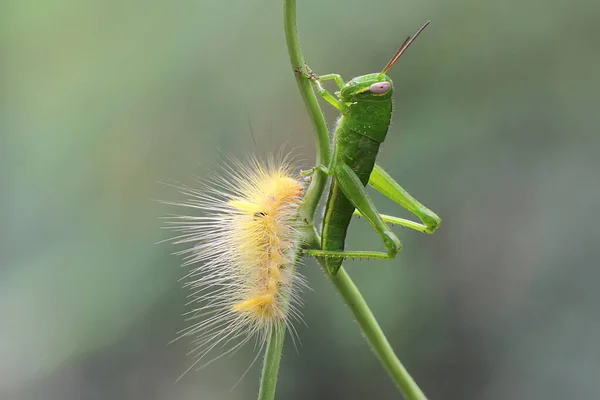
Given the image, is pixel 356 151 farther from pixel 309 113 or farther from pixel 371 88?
pixel 309 113

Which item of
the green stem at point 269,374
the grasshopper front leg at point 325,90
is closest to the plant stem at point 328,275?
the green stem at point 269,374

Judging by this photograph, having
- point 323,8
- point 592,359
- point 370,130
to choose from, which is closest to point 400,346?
point 592,359

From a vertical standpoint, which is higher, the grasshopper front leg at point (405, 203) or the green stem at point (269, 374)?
the grasshopper front leg at point (405, 203)

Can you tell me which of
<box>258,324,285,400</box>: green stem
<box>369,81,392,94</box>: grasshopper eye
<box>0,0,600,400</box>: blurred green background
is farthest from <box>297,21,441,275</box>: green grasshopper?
<box>0,0,600,400</box>: blurred green background

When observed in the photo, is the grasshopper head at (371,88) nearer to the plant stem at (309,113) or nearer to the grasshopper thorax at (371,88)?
the grasshopper thorax at (371,88)

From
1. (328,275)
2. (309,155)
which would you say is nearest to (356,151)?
(328,275)

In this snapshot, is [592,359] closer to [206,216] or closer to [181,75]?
[206,216]
